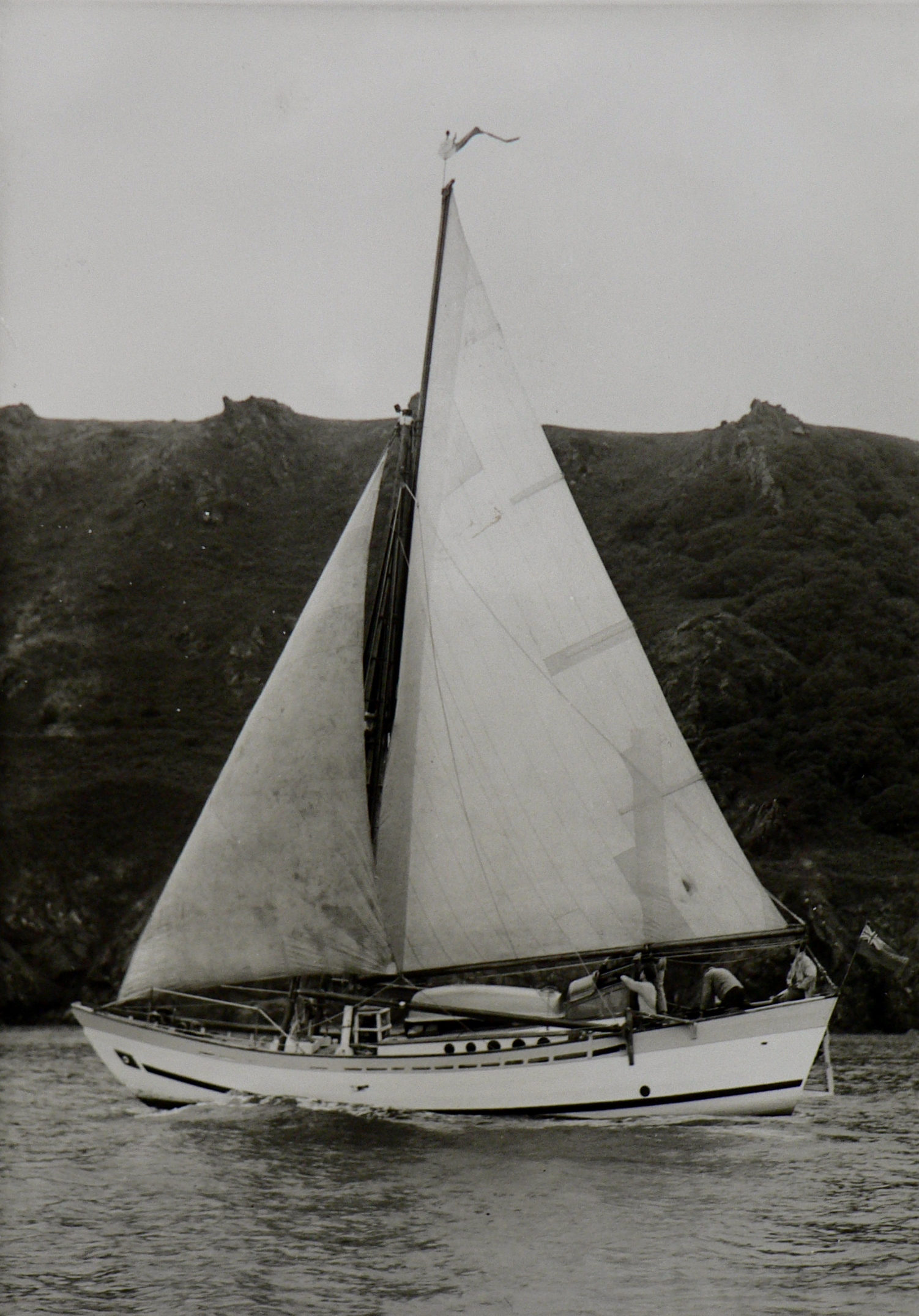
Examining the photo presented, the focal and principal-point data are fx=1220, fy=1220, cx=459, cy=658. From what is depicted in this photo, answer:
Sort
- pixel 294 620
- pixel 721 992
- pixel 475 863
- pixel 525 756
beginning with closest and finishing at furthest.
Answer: pixel 721 992 → pixel 475 863 → pixel 525 756 → pixel 294 620

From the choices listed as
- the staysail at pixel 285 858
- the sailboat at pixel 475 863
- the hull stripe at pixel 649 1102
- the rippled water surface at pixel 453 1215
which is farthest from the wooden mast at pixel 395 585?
the rippled water surface at pixel 453 1215

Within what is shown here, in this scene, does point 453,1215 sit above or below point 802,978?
below

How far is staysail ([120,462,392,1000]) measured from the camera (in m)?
22.0

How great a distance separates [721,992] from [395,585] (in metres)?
10.2

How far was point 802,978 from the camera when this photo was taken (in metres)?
22.5

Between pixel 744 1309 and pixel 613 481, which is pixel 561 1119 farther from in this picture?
pixel 613 481

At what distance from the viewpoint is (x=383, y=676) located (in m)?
25.8

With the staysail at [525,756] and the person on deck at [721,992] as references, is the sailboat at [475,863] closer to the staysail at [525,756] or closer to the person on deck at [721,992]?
the staysail at [525,756]

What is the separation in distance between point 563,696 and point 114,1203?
37.9 feet

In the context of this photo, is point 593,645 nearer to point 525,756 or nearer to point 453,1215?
point 525,756

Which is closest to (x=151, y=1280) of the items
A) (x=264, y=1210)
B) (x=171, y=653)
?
(x=264, y=1210)

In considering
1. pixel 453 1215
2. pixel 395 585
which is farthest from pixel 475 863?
pixel 453 1215

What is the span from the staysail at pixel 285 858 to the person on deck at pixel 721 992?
5996 mm

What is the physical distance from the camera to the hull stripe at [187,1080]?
930 inches
